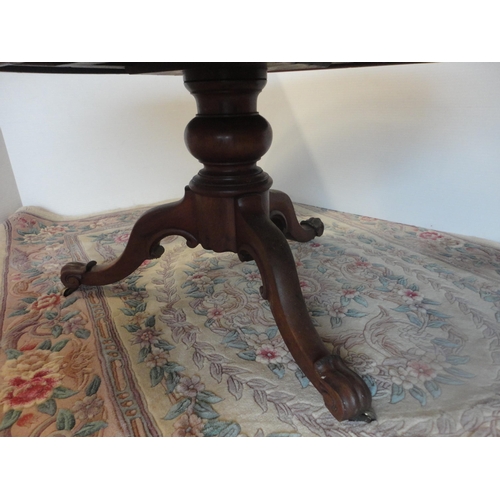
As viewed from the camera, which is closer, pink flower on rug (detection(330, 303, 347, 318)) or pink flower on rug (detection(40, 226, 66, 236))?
pink flower on rug (detection(330, 303, 347, 318))

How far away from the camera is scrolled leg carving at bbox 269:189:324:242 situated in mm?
1018

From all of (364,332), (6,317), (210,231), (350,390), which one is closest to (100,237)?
(6,317)

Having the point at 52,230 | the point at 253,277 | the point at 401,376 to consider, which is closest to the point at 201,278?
the point at 253,277

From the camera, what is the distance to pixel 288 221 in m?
1.11

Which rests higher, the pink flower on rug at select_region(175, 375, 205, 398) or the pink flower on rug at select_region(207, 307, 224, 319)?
the pink flower on rug at select_region(175, 375, 205, 398)

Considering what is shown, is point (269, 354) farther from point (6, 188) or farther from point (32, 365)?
point (6, 188)

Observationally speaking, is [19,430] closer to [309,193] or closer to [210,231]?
[210,231]

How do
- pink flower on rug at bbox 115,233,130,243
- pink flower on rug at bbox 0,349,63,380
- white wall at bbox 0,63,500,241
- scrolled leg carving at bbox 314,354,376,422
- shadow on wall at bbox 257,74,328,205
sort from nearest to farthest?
1. scrolled leg carving at bbox 314,354,376,422
2. pink flower on rug at bbox 0,349,63,380
3. white wall at bbox 0,63,500,241
4. pink flower on rug at bbox 115,233,130,243
5. shadow on wall at bbox 257,74,328,205

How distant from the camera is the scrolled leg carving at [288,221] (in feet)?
3.34

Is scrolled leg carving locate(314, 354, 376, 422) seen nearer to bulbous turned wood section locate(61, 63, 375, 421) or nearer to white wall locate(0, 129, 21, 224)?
bulbous turned wood section locate(61, 63, 375, 421)

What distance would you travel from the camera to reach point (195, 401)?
0.58 m

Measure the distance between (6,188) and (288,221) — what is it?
3.49 feet

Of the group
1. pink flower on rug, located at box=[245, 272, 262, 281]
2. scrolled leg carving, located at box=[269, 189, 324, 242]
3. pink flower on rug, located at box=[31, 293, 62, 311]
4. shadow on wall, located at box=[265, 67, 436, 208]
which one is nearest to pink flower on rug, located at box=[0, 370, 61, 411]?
pink flower on rug, located at box=[31, 293, 62, 311]

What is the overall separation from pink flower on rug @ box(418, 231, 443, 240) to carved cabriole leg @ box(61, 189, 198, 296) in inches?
30.4
